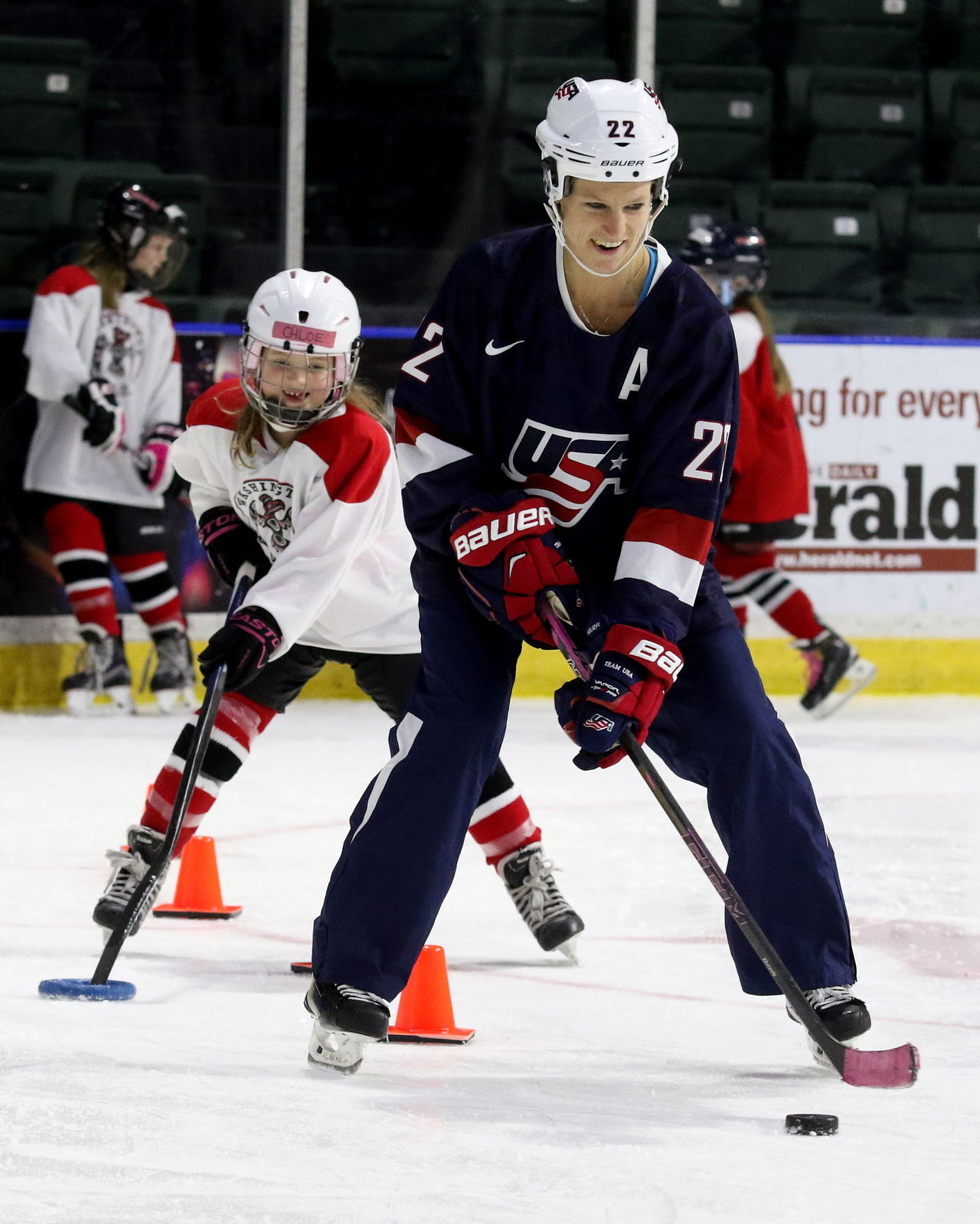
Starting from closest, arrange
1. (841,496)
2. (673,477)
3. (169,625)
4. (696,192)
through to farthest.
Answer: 1. (673,477)
2. (169,625)
3. (841,496)
4. (696,192)

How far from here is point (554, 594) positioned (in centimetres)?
222

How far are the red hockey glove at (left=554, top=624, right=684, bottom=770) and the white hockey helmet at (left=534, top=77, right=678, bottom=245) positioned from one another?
45 cm

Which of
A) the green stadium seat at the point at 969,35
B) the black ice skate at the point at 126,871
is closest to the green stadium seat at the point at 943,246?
the green stadium seat at the point at 969,35

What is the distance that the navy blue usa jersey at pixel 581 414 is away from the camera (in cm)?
223

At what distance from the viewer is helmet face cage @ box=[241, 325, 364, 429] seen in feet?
9.43

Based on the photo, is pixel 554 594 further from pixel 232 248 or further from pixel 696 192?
pixel 696 192

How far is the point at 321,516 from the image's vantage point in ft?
9.43

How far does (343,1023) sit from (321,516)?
2.92 ft

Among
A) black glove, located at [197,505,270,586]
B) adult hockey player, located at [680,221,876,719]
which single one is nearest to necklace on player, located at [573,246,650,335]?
black glove, located at [197,505,270,586]

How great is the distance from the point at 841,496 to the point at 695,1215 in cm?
440

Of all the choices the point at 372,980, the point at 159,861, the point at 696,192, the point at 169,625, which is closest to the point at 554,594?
the point at 372,980

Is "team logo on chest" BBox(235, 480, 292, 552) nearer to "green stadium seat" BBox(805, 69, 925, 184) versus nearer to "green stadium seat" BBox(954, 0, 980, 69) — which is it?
"green stadium seat" BBox(805, 69, 925, 184)

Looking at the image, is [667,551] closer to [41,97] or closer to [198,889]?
[198,889]

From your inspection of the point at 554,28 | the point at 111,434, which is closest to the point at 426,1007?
the point at 111,434
